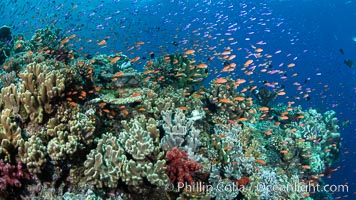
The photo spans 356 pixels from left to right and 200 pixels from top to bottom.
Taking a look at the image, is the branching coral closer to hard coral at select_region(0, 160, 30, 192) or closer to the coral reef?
the coral reef

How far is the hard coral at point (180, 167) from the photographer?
5500mm

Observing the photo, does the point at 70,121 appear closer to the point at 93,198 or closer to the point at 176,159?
the point at 93,198

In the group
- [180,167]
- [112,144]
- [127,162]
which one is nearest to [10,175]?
[112,144]

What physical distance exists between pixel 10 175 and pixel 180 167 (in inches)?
118

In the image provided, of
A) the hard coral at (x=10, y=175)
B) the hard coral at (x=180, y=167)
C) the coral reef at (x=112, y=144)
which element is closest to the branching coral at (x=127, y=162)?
the coral reef at (x=112, y=144)

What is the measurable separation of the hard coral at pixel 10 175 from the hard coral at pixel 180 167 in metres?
2.63

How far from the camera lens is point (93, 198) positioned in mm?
4477

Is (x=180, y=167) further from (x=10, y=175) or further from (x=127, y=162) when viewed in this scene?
(x=10, y=175)

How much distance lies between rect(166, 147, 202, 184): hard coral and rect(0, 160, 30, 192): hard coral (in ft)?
8.62

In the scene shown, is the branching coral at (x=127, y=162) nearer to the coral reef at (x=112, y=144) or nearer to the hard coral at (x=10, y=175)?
the coral reef at (x=112, y=144)

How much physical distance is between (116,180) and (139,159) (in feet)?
2.00

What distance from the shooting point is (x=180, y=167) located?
18.2 feet

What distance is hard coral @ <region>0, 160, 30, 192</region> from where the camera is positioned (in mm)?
4365

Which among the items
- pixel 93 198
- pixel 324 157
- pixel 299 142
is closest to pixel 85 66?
pixel 93 198
